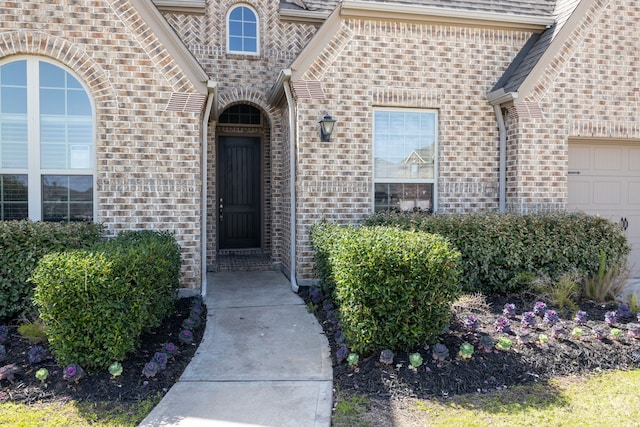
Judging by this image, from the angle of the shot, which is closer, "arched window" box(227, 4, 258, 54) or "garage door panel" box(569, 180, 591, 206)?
"garage door panel" box(569, 180, 591, 206)

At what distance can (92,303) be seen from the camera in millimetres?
4074

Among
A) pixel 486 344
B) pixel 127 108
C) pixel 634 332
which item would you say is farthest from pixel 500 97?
pixel 127 108

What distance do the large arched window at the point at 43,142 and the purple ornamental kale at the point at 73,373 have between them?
9.87 ft

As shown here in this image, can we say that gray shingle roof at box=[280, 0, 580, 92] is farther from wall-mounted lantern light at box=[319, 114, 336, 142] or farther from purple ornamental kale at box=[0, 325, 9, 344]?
purple ornamental kale at box=[0, 325, 9, 344]

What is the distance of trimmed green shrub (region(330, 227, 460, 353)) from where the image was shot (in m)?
4.33

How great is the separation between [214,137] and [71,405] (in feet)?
20.2

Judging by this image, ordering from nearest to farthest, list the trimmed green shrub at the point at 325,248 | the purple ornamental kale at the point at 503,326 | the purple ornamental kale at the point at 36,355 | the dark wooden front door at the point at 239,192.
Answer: the purple ornamental kale at the point at 36,355 < the purple ornamental kale at the point at 503,326 < the trimmed green shrub at the point at 325,248 < the dark wooden front door at the point at 239,192

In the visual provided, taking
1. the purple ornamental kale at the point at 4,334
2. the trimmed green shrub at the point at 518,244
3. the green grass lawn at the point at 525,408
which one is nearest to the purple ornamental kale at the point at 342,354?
the green grass lawn at the point at 525,408

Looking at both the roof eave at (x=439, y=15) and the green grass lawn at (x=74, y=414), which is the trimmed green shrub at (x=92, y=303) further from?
the roof eave at (x=439, y=15)

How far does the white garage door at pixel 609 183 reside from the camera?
8.21 metres

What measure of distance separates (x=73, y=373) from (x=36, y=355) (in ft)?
2.35

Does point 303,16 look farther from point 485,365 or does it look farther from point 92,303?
point 485,365

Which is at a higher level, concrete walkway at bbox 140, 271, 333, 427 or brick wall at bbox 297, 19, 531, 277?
brick wall at bbox 297, 19, 531, 277

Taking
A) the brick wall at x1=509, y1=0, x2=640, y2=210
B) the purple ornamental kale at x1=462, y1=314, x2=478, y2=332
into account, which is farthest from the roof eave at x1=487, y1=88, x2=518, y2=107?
the purple ornamental kale at x1=462, y1=314, x2=478, y2=332
